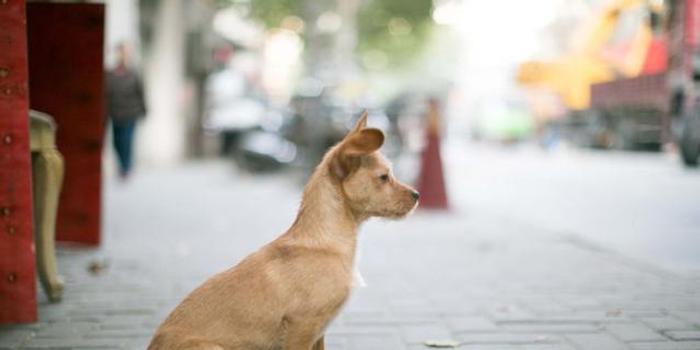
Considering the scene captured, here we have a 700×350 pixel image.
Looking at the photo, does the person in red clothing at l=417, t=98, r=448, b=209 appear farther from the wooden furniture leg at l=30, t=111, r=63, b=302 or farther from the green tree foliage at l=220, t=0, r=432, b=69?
the green tree foliage at l=220, t=0, r=432, b=69

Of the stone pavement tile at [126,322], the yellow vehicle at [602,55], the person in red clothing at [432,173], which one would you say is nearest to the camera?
the stone pavement tile at [126,322]

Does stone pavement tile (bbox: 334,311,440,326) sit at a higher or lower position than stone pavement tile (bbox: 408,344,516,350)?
lower

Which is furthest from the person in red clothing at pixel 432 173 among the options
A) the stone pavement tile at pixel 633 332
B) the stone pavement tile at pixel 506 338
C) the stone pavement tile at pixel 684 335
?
the stone pavement tile at pixel 684 335

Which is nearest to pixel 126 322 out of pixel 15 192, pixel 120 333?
pixel 120 333

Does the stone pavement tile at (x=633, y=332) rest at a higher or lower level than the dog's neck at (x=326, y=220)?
→ lower

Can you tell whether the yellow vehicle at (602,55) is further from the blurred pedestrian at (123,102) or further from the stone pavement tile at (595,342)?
the stone pavement tile at (595,342)

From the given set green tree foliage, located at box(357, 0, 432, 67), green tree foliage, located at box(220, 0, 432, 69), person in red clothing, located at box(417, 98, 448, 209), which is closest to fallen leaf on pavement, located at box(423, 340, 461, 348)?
person in red clothing, located at box(417, 98, 448, 209)

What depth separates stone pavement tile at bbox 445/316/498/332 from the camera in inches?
171

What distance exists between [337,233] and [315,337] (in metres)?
0.48

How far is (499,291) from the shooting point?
5.38 m

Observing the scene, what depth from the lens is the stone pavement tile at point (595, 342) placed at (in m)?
3.91

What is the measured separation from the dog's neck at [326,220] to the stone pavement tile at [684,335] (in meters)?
1.93

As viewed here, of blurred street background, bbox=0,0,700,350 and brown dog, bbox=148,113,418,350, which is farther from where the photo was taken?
blurred street background, bbox=0,0,700,350

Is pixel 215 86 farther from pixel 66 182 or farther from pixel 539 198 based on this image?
pixel 66 182
